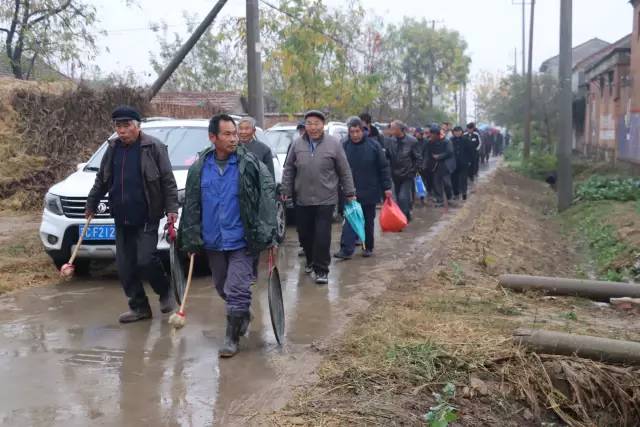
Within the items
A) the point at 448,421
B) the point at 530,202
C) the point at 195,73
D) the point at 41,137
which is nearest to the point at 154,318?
the point at 448,421

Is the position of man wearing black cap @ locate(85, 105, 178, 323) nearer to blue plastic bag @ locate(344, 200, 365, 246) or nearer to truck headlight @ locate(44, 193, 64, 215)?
truck headlight @ locate(44, 193, 64, 215)

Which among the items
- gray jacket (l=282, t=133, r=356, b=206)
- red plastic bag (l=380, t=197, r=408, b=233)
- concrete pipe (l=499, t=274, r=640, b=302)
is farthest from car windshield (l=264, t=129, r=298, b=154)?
concrete pipe (l=499, t=274, r=640, b=302)

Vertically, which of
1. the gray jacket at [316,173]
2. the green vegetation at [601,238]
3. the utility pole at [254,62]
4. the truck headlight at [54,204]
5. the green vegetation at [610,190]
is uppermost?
the utility pole at [254,62]

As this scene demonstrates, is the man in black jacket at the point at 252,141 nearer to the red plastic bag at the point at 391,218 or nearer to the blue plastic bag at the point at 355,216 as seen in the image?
the blue plastic bag at the point at 355,216

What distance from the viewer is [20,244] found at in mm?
9781

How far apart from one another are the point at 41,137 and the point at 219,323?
10.2m

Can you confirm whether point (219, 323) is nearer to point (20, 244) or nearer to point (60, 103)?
point (20, 244)

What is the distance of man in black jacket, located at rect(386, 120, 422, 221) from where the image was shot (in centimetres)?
1190

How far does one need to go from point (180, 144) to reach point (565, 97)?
933 centimetres

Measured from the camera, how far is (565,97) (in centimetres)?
1531

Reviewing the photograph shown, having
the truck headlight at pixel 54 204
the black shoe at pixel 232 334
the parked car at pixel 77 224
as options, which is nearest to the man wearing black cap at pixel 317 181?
the parked car at pixel 77 224

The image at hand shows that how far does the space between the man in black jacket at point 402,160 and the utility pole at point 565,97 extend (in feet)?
15.5

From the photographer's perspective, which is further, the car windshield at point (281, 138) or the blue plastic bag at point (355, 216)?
the car windshield at point (281, 138)

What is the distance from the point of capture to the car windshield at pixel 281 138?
44.5 ft
